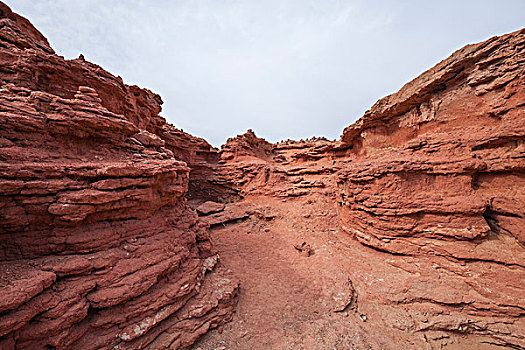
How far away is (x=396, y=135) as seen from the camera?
32.0 feet

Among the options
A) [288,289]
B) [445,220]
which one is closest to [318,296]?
[288,289]

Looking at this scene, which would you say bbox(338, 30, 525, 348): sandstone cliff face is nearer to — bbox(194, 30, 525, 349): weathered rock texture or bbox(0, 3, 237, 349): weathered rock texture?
bbox(194, 30, 525, 349): weathered rock texture

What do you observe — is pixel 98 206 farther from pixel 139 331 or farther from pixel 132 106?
pixel 132 106

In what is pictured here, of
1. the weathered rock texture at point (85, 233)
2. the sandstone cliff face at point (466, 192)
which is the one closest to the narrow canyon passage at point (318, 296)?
the sandstone cliff face at point (466, 192)

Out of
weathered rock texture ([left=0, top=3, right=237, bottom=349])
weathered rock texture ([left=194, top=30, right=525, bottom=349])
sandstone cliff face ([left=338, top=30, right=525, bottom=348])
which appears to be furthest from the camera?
sandstone cliff face ([left=338, top=30, right=525, bottom=348])


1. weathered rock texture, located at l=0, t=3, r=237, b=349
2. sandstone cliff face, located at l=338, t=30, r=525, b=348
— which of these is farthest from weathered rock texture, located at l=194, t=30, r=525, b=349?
weathered rock texture, located at l=0, t=3, r=237, b=349

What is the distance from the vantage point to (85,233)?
399cm

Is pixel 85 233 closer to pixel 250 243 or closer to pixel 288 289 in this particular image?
pixel 288 289

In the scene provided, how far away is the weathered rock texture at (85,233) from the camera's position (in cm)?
328

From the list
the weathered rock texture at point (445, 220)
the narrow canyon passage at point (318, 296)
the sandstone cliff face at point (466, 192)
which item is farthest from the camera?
the sandstone cliff face at point (466, 192)

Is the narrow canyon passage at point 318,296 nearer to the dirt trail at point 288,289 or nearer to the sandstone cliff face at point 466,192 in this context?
the dirt trail at point 288,289

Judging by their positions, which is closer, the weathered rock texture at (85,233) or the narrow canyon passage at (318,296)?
the weathered rock texture at (85,233)

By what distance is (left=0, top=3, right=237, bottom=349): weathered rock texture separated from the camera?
3275 mm

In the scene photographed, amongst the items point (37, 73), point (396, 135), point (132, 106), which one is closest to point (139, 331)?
point (37, 73)
